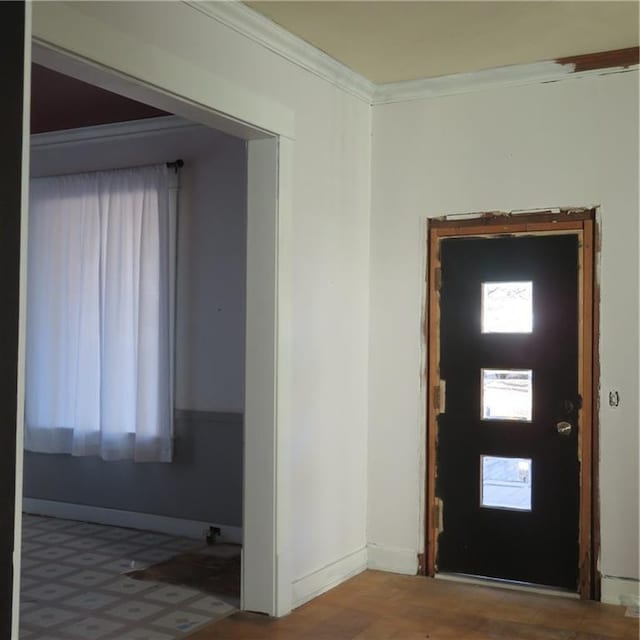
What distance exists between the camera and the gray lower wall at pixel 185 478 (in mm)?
5512

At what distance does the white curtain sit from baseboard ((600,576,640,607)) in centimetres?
291

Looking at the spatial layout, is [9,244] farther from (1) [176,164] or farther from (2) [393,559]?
(1) [176,164]

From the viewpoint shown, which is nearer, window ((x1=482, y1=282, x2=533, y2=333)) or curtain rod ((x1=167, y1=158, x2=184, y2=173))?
window ((x1=482, y1=282, x2=533, y2=333))

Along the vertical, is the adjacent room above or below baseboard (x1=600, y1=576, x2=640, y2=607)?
above

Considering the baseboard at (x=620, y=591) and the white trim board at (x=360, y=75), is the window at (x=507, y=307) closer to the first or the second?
the white trim board at (x=360, y=75)

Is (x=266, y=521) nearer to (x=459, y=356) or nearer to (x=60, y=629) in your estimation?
(x=60, y=629)

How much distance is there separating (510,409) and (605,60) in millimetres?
1924

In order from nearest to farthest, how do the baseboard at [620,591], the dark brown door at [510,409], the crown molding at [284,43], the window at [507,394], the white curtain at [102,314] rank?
1. the crown molding at [284,43]
2. the baseboard at [620,591]
3. the dark brown door at [510,409]
4. the window at [507,394]
5. the white curtain at [102,314]

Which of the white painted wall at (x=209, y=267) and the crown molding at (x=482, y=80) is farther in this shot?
the white painted wall at (x=209, y=267)

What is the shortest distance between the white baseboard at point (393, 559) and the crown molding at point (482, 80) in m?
2.66

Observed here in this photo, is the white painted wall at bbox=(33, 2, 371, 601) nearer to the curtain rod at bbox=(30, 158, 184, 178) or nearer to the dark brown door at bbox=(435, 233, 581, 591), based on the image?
the dark brown door at bbox=(435, 233, 581, 591)

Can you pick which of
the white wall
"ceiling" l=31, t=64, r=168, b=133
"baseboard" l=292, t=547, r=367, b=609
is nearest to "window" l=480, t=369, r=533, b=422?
the white wall

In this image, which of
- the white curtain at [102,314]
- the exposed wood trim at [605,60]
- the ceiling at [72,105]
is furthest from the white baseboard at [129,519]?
the exposed wood trim at [605,60]

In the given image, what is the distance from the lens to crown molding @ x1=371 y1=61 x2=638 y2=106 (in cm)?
437
